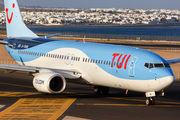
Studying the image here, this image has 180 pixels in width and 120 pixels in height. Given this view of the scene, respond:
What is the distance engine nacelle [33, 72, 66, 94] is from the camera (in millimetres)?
31312

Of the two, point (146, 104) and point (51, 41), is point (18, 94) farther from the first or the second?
point (146, 104)

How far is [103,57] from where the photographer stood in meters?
31.9

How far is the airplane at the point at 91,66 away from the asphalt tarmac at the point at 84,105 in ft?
4.66

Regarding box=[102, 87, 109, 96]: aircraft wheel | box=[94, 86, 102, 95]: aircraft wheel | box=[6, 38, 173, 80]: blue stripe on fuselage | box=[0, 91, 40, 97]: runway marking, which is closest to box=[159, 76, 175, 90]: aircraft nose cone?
box=[6, 38, 173, 80]: blue stripe on fuselage

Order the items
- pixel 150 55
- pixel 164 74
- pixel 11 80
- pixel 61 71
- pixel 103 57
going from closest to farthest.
Answer: pixel 164 74 < pixel 150 55 < pixel 103 57 < pixel 61 71 < pixel 11 80

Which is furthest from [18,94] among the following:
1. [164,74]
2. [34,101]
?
[164,74]

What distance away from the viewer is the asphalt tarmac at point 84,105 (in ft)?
85.0

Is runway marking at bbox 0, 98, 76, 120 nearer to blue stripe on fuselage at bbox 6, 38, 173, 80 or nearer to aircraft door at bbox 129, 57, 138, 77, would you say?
blue stripe on fuselage at bbox 6, 38, 173, 80

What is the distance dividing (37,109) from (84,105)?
4.18 meters

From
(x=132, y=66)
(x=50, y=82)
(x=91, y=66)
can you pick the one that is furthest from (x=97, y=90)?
(x=132, y=66)

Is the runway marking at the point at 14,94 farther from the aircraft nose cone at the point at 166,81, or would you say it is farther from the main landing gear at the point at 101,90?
the aircraft nose cone at the point at 166,81

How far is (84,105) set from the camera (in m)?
30.0

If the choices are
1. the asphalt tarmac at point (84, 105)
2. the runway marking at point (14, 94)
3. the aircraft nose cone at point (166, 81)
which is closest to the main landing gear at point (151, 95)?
the asphalt tarmac at point (84, 105)

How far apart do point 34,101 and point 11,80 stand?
1654 cm
